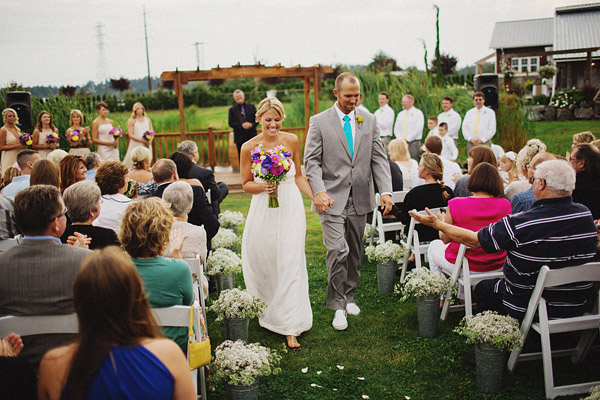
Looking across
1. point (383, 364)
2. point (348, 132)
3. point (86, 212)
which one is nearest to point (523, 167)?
point (348, 132)

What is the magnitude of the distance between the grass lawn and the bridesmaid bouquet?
139 centimetres

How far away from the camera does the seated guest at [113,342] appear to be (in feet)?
5.44

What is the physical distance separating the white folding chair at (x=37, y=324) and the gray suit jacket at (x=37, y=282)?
8cm

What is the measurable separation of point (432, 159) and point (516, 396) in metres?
2.55

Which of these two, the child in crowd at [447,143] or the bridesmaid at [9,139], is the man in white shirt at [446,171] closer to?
the child in crowd at [447,143]

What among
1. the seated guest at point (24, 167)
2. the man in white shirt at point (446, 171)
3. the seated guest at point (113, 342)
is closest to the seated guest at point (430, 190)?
the man in white shirt at point (446, 171)

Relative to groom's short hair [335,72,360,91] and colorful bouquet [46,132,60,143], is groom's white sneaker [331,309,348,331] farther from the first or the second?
colorful bouquet [46,132,60,143]

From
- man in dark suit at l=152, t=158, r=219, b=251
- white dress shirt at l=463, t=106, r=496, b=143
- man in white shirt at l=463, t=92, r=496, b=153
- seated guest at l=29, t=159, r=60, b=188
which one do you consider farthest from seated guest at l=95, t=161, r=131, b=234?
white dress shirt at l=463, t=106, r=496, b=143

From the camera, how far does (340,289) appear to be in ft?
16.0

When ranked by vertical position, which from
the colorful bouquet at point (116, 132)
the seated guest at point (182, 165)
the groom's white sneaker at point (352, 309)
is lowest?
the groom's white sneaker at point (352, 309)

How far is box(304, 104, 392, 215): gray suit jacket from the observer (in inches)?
185

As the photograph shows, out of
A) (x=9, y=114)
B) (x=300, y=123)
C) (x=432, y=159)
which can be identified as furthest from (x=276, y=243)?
(x=300, y=123)

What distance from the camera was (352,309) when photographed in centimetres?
509

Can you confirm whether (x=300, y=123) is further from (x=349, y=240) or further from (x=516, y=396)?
(x=516, y=396)
